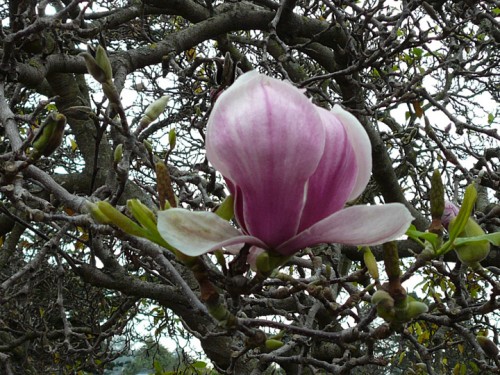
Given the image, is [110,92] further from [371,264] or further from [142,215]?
[371,264]

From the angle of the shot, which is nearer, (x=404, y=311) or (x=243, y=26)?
(x=404, y=311)

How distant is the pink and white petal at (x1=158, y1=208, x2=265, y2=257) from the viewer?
58 centimetres

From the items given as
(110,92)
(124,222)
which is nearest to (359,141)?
(124,222)

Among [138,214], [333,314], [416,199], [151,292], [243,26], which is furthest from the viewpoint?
[416,199]

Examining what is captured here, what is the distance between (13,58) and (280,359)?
1.24 m

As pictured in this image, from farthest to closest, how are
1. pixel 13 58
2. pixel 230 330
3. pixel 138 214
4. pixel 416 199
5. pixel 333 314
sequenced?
pixel 416 199 → pixel 13 58 → pixel 333 314 → pixel 230 330 → pixel 138 214

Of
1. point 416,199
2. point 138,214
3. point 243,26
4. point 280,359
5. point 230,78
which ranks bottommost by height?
point 280,359

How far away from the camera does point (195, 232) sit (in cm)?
61

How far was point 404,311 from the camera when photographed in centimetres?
71

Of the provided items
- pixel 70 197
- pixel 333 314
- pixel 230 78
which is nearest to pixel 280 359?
pixel 333 314

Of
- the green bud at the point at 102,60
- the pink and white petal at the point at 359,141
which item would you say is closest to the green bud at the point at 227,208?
the pink and white petal at the point at 359,141

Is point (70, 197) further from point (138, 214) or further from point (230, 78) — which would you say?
point (138, 214)

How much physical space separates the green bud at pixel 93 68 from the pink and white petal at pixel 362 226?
0.46 m

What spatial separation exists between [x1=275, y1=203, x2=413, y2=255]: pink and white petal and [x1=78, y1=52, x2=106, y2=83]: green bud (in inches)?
18.1
